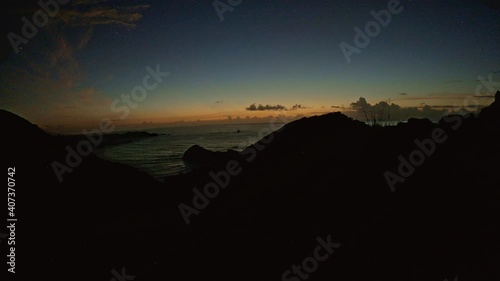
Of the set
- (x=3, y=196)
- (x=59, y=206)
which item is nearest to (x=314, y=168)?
(x=59, y=206)

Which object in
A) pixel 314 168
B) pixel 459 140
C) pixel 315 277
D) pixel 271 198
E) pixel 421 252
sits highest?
pixel 459 140

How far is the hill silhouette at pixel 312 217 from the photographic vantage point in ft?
21.2

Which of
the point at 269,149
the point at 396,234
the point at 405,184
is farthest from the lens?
the point at 269,149

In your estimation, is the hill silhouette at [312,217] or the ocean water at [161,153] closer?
the hill silhouette at [312,217]

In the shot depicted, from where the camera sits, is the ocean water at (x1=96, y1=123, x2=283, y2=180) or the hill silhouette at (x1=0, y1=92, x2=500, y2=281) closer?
the hill silhouette at (x1=0, y1=92, x2=500, y2=281)

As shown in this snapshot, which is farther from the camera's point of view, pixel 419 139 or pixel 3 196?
pixel 3 196

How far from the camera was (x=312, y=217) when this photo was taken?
27.0ft

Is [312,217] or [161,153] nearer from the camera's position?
[312,217]

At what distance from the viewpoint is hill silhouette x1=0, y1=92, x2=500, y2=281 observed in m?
6.46

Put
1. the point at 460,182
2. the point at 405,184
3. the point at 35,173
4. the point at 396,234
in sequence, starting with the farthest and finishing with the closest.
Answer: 1. the point at 35,173
2. the point at 405,184
3. the point at 460,182
4. the point at 396,234

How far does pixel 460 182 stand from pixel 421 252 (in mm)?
2972

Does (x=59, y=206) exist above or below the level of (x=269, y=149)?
below

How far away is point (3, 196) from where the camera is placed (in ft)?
34.5

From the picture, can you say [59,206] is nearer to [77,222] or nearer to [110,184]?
[77,222]
